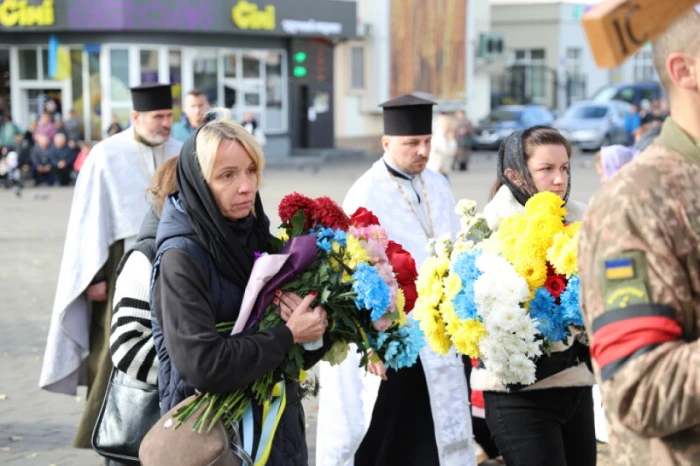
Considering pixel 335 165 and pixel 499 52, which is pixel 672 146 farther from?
pixel 499 52

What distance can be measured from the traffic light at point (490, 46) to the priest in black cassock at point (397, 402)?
132 ft

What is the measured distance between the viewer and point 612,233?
2.11m

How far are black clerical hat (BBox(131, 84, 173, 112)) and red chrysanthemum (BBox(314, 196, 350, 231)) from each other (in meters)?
2.90

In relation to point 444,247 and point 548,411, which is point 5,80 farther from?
point 548,411

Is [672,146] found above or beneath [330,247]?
above

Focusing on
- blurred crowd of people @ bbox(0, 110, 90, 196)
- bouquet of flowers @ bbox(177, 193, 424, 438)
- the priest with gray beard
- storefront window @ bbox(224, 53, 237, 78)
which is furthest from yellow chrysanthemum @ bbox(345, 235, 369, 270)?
storefront window @ bbox(224, 53, 237, 78)

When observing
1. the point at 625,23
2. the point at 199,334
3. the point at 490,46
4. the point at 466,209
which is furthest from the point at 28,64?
the point at 625,23

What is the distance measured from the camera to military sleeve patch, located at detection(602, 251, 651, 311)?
207 centimetres

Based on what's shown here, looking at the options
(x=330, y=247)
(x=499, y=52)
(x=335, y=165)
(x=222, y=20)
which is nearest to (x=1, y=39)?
(x=222, y=20)

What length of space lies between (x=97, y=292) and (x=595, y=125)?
3294 cm

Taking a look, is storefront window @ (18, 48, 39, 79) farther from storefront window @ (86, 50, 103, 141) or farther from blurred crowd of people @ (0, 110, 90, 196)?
blurred crowd of people @ (0, 110, 90, 196)

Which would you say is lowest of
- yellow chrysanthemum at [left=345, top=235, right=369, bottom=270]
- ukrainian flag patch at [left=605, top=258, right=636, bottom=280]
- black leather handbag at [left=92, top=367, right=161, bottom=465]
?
black leather handbag at [left=92, top=367, right=161, bottom=465]

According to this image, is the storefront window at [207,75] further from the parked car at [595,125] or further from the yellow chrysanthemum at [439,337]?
the yellow chrysanthemum at [439,337]

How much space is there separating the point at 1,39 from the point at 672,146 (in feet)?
106
